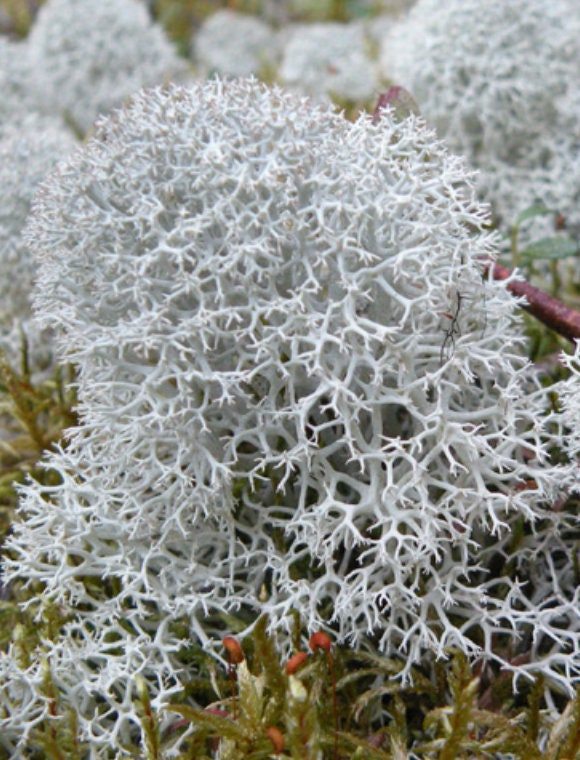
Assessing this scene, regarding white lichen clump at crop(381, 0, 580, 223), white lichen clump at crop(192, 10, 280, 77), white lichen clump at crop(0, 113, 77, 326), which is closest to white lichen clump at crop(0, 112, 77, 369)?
white lichen clump at crop(0, 113, 77, 326)

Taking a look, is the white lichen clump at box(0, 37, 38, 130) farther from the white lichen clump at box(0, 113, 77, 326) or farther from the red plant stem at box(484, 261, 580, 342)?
the red plant stem at box(484, 261, 580, 342)

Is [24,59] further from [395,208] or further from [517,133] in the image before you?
[395,208]

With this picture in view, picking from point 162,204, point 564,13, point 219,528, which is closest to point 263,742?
point 219,528

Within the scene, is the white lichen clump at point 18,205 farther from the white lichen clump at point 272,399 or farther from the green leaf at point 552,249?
the green leaf at point 552,249

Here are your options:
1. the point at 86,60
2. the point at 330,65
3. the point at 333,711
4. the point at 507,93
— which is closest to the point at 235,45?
the point at 330,65

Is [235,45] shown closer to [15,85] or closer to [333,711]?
[15,85]

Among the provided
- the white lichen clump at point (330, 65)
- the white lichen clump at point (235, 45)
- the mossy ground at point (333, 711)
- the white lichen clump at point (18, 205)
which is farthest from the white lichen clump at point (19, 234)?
the white lichen clump at point (235, 45)
